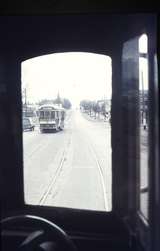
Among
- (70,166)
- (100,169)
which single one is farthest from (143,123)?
(70,166)

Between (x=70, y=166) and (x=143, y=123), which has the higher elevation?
(x=143, y=123)

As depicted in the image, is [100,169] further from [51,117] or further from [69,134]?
[51,117]

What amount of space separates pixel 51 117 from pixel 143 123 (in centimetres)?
51

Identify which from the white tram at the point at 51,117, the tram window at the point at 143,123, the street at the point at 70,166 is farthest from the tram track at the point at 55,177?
the tram window at the point at 143,123

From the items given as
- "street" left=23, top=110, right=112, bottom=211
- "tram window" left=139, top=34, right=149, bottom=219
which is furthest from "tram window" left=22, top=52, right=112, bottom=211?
"tram window" left=139, top=34, right=149, bottom=219

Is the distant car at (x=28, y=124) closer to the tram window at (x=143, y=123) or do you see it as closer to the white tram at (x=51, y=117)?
the white tram at (x=51, y=117)

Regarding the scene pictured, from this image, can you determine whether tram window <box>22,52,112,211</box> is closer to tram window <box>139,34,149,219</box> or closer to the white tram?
the white tram

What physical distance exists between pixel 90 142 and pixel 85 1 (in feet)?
2.48

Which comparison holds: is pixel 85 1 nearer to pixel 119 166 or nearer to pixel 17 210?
pixel 119 166

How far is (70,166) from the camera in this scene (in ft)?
7.33

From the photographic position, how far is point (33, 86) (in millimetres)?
2195

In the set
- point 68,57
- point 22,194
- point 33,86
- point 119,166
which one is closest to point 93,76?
point 68,57

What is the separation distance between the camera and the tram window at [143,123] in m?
2.07

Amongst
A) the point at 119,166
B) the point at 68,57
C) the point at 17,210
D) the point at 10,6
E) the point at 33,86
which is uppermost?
the point at 10,6
